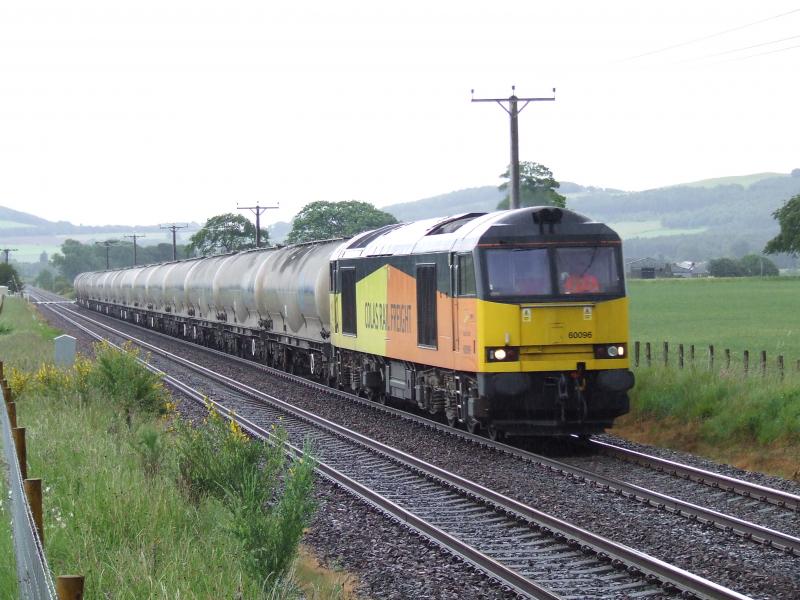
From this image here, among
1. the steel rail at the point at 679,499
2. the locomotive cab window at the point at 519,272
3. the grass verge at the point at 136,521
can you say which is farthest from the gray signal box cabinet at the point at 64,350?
the locomotive cab window at the point at 519,272

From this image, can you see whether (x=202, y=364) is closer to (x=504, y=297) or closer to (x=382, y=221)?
(x=504, y=297)

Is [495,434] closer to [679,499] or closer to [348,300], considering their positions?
[679,499]

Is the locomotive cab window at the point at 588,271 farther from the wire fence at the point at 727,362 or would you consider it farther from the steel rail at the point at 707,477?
the wire fence at the point at 727,362

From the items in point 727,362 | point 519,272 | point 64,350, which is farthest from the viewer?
Result: point 64,350

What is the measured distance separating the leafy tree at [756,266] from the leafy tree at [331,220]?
55086 mm

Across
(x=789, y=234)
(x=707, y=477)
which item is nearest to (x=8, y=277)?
(x=789, y=234)

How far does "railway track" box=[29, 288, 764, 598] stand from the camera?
845cm

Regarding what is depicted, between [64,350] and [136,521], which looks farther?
[64,350]

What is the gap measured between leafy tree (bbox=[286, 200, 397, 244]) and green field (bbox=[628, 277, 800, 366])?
2305 cm

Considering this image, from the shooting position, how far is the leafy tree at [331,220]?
84.1 meters

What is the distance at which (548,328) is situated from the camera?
1485cm

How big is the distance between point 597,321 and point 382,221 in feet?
234

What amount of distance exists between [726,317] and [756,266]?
288 feet

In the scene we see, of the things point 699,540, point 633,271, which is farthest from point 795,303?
point 633,271
